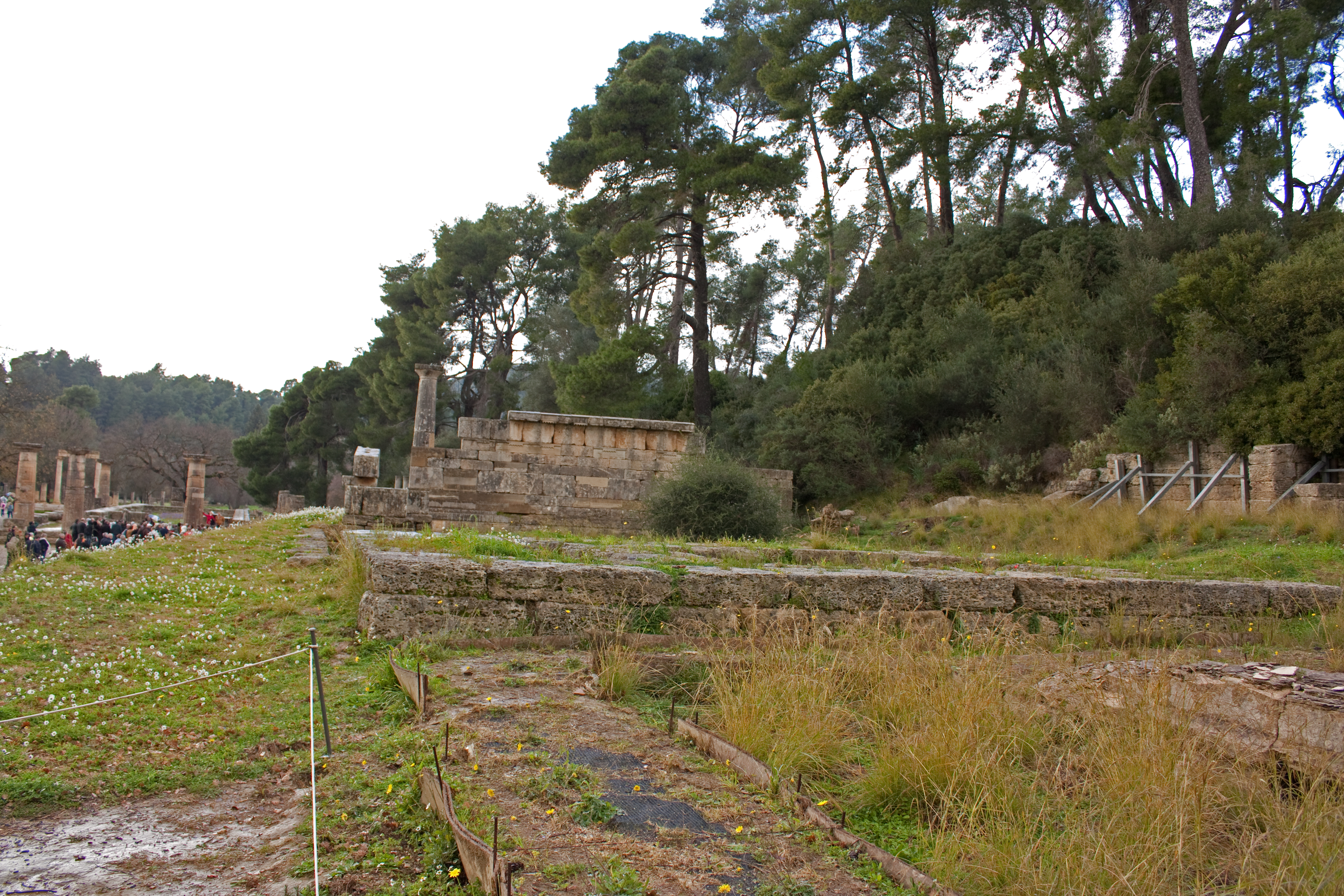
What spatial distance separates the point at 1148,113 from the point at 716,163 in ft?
40.5

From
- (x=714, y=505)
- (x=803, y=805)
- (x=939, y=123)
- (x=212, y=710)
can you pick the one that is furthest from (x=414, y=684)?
(x=939, y=123)

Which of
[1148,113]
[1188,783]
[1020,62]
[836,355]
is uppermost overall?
[1020,62]

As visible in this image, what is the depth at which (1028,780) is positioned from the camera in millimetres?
3010

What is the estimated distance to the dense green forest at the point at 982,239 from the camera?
1653 cm

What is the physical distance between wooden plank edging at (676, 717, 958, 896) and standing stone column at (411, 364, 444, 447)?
18.5 meters

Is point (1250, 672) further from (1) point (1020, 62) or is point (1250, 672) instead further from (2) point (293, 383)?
(2) point (293, 383)

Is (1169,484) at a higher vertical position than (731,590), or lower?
higher

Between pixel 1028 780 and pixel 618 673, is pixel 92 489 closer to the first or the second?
pixel 618 673

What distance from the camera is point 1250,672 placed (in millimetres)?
3465

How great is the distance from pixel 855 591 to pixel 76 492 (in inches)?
1301

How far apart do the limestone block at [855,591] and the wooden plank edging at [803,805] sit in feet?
7.42

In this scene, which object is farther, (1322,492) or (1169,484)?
(1169,484)

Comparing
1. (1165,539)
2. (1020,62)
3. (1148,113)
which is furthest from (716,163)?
(1165,539)

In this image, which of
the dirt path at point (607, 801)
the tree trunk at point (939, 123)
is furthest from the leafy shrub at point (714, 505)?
the tree trunk at point (939, 123)
